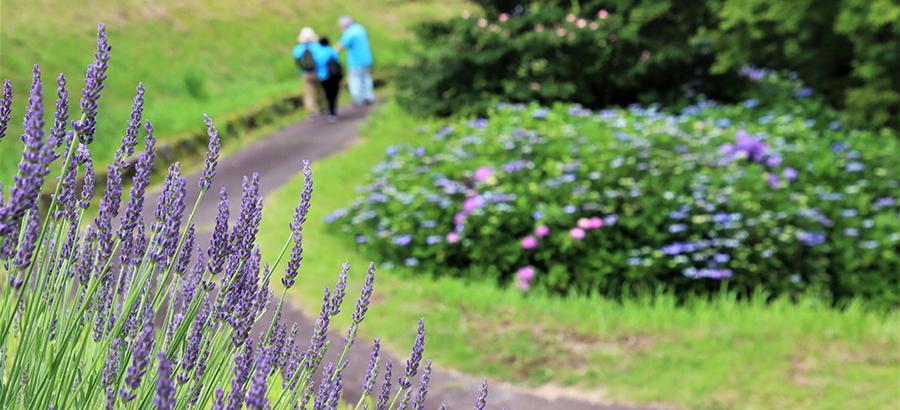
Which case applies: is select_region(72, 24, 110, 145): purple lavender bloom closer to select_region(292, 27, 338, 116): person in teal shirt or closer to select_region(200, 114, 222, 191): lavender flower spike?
select_region(200, 114, 222, 191): lavender flower spike

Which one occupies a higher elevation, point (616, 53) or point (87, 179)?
point (87, 179)

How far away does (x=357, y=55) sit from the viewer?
15.6m

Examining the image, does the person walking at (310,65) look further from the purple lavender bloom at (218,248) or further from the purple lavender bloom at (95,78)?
the purple lavender bloom at (95,78)

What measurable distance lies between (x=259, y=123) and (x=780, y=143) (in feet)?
25.8

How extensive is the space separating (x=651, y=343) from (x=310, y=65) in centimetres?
957

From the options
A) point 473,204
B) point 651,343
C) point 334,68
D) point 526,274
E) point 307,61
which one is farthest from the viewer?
point 334,68

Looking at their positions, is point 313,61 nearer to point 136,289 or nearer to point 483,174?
point 483,174

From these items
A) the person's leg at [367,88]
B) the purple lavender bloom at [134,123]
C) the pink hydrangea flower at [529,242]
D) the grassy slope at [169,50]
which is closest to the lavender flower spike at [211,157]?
the purple lavender bloom at [134,123]

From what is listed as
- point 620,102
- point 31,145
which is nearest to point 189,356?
point 31,145

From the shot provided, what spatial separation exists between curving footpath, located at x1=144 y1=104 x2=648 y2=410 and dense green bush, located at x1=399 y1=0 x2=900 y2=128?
1.61 meters

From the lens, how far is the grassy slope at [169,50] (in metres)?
14.2

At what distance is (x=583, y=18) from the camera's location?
1228cm

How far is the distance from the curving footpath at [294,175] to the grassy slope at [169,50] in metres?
1.03

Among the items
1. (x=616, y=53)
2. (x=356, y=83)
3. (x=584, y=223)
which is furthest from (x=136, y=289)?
(x=356, y=83)
